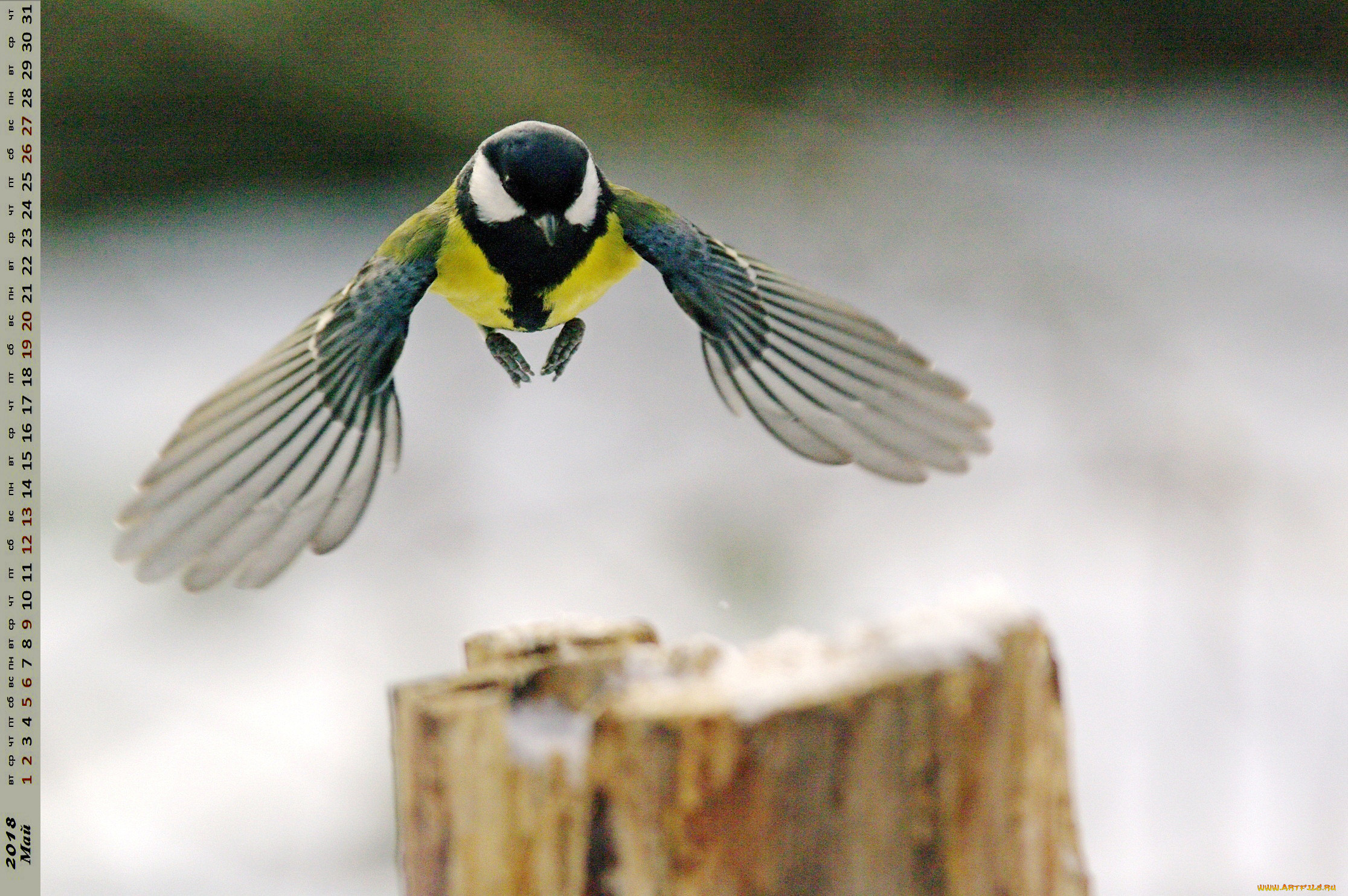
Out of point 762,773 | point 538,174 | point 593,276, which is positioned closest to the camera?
point 762,773

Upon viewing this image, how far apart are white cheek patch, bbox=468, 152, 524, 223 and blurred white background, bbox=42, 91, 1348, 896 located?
0.67m

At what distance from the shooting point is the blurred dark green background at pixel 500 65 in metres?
2.24

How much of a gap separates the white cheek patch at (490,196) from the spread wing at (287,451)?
0.06m

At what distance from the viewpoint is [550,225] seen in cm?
63

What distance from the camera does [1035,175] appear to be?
2.85 meters

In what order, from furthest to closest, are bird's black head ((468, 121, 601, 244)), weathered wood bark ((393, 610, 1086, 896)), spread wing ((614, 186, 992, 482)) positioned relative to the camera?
spread wing ((614, 186, 992, 482)), bird's black head ((468, 121, 601, 244)), weathered wood bark ((393, 610, 1086, 896))

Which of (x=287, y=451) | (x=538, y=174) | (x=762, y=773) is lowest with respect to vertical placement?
(x=762, y=773)

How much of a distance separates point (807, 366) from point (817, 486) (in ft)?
3.94

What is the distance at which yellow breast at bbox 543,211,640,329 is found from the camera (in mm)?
703

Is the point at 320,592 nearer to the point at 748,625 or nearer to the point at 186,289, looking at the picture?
the point at 748,625

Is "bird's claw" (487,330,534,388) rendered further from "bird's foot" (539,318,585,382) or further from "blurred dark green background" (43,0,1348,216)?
"blurred dark green background" (43,0,1348,216)
